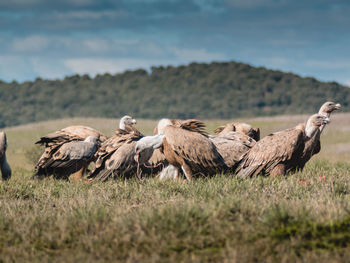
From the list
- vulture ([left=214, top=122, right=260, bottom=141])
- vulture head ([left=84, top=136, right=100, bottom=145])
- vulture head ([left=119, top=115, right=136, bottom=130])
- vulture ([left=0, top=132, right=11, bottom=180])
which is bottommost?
vulture ([left=0, top=132, right=11, bottom=180])

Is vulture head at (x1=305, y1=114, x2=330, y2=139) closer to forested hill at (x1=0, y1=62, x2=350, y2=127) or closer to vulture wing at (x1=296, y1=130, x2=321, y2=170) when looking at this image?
vulture wing at (x1=296, y1=130, x2=321, y2=170)

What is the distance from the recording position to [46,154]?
9.30 meters

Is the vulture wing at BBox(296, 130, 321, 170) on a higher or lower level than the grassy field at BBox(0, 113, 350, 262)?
higher

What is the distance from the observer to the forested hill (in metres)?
92.1

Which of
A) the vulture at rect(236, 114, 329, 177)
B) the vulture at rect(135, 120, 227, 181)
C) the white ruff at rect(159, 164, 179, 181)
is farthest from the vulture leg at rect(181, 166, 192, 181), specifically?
the vulture at rect(236, 114, 329, 177)

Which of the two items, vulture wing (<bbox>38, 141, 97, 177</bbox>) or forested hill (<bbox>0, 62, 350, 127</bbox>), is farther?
forested hill (<bbox>0, 62, 350, 127</bbox>)

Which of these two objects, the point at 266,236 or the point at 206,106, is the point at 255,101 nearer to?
the point at 206,106

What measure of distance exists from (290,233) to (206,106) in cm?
9278

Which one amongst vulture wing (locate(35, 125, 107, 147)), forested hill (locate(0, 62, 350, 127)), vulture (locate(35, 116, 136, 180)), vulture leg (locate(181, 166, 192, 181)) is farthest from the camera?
forested hill (locate(0, 62, 350, 127))

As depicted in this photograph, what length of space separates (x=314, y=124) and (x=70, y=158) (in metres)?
4.59

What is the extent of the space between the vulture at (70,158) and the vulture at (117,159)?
0.35m

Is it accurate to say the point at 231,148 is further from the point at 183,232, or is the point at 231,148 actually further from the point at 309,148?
the point at 183,232

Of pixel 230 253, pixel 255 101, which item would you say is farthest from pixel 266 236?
pixel 255 101

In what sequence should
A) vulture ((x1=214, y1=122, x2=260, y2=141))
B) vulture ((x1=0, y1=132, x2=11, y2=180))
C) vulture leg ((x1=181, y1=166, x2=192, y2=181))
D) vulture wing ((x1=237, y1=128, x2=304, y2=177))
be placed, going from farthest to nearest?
vulture ((x1=214, y1=122, x2=260, y2=141)), vulture ((x1=0, y1=132, x2=11, y2=180)), vulture wing ((x1=237, y1=128, x2=304, y2=177)), vulture leg ((x1=181, y1=166, x2=192, y2=181))
